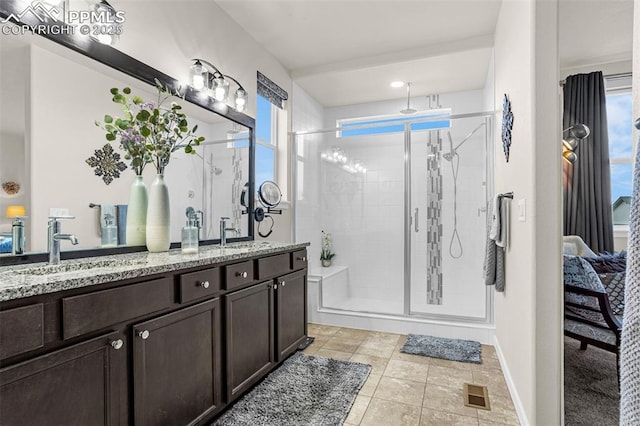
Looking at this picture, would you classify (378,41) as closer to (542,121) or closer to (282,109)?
(282,109)

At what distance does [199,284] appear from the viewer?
164 centimetres

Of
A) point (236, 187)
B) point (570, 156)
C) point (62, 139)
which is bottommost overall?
point (236, 187)

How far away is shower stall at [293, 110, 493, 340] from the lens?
353 centimetres

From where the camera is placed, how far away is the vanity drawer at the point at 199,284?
1.55 metres

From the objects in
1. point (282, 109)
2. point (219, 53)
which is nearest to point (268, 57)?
point (282, 109)

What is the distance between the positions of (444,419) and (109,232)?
2.08 metres

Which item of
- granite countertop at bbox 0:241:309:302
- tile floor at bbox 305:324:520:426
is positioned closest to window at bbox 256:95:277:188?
granite countertop at bbox 0:241:309:302

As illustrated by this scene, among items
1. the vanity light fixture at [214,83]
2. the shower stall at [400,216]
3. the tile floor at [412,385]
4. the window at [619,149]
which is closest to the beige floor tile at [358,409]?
the tile floor at [412,385]

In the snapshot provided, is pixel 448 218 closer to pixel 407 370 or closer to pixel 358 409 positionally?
pixel 407 370

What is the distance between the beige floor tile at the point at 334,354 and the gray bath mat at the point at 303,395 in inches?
3.9

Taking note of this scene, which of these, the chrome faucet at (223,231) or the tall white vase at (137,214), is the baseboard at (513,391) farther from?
the tall white vase at (137,214)

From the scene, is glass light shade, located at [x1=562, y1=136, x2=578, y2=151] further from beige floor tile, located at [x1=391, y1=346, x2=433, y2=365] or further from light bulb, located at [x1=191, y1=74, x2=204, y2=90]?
light bulb, located at [x1=191, y1=74, x2=204, y2=90]

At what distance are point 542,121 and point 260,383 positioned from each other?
2211 mm

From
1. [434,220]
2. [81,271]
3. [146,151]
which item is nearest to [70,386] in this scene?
[81,271]
